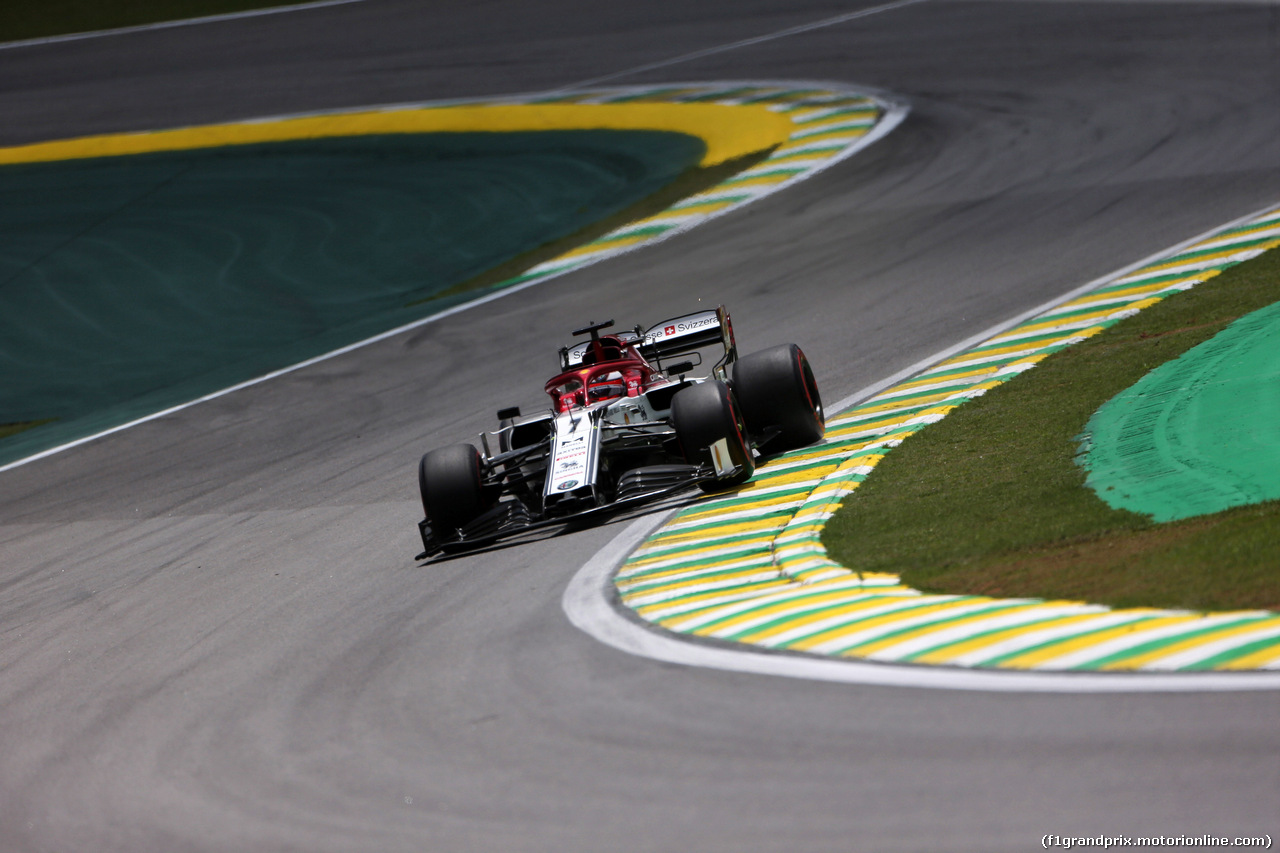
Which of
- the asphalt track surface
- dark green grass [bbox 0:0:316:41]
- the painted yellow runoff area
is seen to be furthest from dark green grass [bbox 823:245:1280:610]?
dark green grass [bbox 0:0:316:41]

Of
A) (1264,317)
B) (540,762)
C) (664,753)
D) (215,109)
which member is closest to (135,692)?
(540,762)

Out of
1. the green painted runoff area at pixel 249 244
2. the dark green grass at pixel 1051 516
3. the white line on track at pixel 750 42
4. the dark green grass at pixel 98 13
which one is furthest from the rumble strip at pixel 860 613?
the dark green grass at pixel 98 13

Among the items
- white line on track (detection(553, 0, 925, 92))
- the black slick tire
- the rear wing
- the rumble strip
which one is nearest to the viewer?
the rumble strip

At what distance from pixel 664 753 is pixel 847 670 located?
44.9 inches

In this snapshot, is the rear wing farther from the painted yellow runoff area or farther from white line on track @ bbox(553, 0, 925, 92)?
white line on track @ bbox(553, 0, 925, 92)

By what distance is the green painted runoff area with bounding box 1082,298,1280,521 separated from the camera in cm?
826

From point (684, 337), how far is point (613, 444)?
2.14m

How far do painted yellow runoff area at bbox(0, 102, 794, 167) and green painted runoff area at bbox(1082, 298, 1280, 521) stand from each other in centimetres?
1453

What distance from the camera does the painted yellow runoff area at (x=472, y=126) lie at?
26.1 meters

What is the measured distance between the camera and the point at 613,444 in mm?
11375

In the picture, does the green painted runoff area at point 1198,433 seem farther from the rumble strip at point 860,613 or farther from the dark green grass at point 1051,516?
the rumble strip at point 860,613

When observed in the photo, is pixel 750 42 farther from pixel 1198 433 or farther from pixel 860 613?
pixel 860 613

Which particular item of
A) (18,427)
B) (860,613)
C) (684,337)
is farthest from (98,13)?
(860,613)

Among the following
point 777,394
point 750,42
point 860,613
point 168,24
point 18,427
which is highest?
point 168,24
